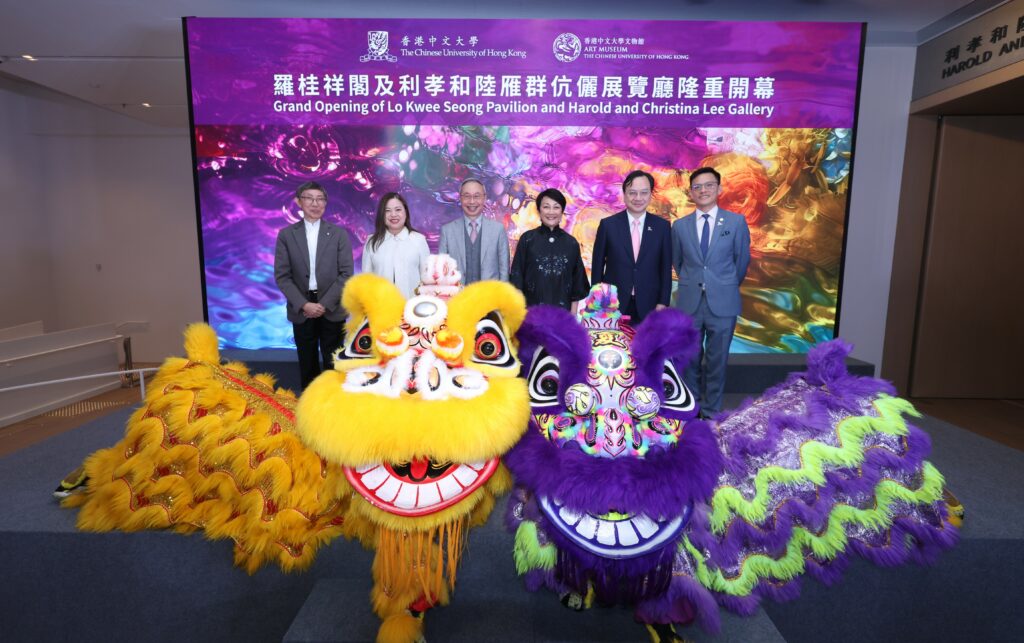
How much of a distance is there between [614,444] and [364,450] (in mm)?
536

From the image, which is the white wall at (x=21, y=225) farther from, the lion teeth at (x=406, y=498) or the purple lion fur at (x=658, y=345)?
the purple lion fur at (x=658, y=345)

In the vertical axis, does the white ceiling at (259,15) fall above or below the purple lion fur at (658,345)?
above

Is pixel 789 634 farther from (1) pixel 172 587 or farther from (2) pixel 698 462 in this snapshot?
(1) pixel 172 587

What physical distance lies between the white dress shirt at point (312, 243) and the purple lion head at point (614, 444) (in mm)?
1748

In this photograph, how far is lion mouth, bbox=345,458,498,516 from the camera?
112 cm

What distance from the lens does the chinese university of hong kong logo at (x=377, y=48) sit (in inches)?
128

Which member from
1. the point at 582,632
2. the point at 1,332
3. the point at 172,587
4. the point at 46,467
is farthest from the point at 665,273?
the point at 1,332

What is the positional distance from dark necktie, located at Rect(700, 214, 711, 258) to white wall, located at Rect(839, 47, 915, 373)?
2098 mm

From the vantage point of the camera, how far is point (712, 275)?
245cm

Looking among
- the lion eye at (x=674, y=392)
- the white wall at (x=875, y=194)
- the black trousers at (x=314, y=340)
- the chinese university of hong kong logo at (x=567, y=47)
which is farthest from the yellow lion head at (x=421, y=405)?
the white wall at (x=875, y=194)

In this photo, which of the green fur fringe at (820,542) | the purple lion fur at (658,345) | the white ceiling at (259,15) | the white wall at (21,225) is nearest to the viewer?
the purple lion fur at (658,345)

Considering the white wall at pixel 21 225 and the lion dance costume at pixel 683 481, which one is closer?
the lion dance costume at pixel 683 481

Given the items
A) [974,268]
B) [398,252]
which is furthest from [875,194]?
[398,252]

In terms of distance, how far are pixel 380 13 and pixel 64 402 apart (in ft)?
12.6
